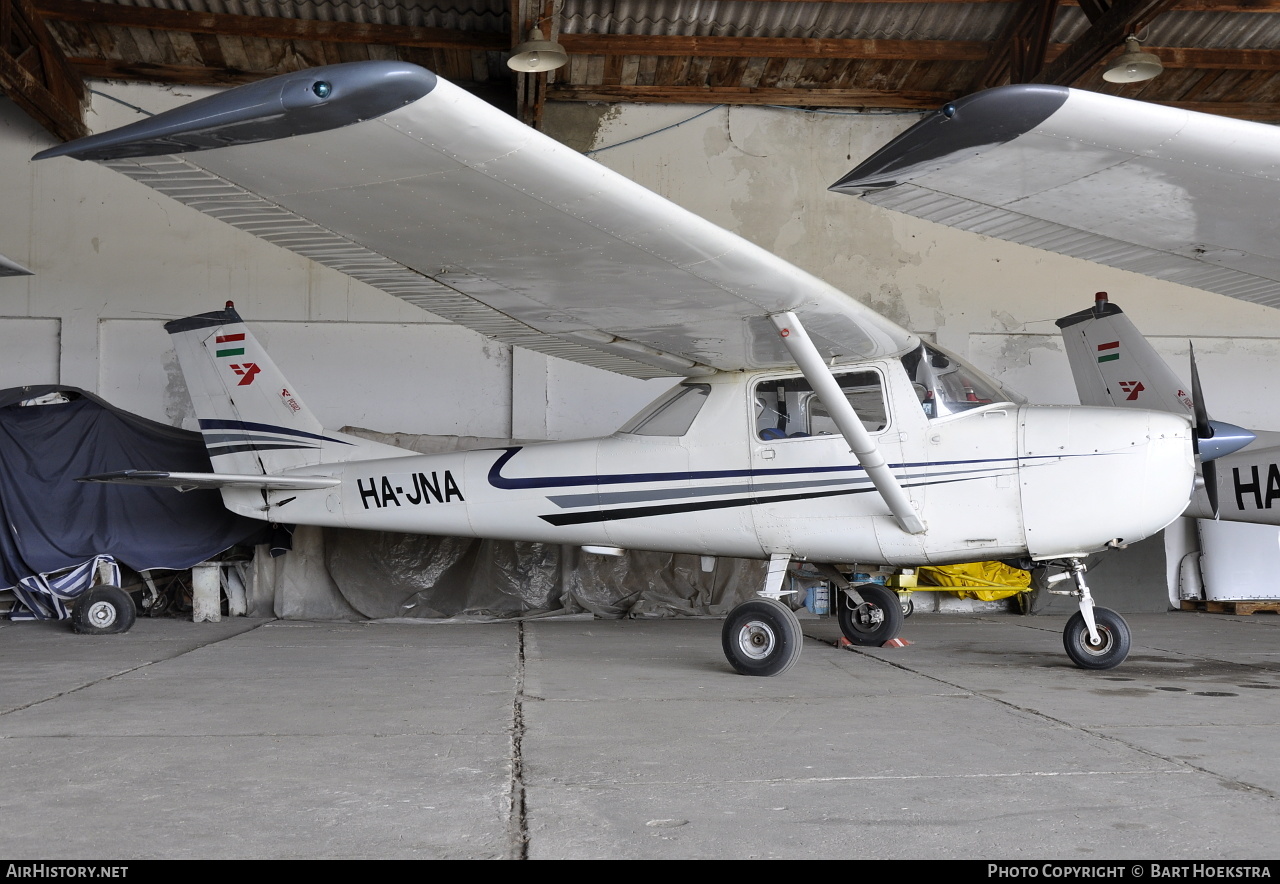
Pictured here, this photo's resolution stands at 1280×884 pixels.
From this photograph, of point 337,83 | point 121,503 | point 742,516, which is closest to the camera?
point 337,83

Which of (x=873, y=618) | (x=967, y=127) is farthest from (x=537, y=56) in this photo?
(x=967, y=127)

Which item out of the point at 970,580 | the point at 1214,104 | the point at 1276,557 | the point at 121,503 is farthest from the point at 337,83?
the point at 1214,104

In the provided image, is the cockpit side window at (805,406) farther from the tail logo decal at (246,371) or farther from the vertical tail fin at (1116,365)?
the vertical tail fin at (1116,365)

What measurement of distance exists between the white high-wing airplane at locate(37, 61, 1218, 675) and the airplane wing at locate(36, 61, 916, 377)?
15 mm

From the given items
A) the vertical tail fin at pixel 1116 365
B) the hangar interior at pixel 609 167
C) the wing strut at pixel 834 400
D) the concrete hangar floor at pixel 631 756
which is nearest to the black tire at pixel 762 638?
the concrete hangar floor at pixel 631 756

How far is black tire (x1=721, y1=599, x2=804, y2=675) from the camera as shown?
565 cm

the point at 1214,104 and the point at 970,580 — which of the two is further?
the point at 1214,104

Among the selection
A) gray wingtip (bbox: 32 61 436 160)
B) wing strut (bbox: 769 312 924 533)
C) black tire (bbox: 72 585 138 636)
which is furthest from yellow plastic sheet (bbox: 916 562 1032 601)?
gray wingtip (bbox: 32 61 436 160)

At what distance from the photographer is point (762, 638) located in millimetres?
5758

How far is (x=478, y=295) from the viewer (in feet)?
18.5

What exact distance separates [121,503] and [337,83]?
23.0 ft

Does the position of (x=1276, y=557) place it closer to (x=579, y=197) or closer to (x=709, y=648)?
(x=709, y=648)

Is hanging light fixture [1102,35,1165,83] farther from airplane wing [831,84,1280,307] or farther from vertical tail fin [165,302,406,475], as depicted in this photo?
vertical tail fin [165,302,406,475]

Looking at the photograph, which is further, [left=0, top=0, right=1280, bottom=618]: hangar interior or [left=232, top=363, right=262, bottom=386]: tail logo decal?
[left=0, top=0, right=1280, bottom=618]: hangar interior
